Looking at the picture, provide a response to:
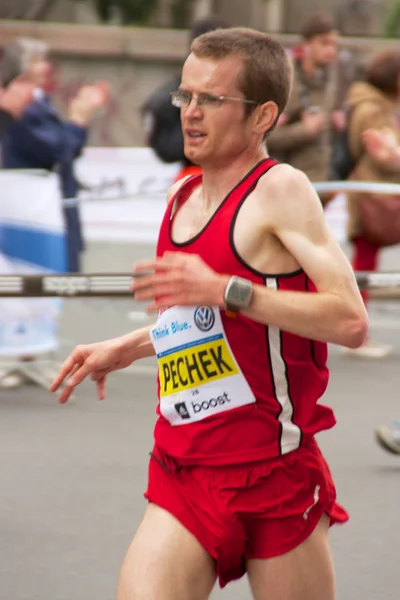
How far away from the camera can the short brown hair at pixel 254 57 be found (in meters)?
2.86

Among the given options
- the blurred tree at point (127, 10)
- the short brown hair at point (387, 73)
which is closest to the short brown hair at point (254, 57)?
the short brown hair at point (387, 73)

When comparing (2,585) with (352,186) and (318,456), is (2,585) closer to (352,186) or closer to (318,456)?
(318,456)

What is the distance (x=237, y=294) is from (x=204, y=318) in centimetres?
21

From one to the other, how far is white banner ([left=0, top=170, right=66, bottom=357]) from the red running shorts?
16.0 feet

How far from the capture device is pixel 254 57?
9.37 ft

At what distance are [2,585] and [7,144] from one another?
15.5 ft

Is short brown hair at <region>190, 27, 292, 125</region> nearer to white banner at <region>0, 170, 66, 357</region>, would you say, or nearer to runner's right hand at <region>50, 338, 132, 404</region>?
runner's right hand at <region>50, 338, 132, 404</region>

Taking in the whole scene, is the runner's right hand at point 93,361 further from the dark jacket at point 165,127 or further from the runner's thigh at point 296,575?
the dark jacket at point 165,127

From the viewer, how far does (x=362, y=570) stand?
4.56m

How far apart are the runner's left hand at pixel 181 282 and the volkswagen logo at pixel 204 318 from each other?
18 cm

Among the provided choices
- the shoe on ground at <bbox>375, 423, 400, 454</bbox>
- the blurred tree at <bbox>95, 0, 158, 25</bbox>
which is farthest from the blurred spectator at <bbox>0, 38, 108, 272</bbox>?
the blurred tree at <bbox>95, 0, 158, 25</bbox>

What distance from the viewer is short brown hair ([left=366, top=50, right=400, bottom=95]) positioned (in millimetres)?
8391

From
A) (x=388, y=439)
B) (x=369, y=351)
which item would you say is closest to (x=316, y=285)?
(x=388, y=439)

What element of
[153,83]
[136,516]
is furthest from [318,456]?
[153,83]
